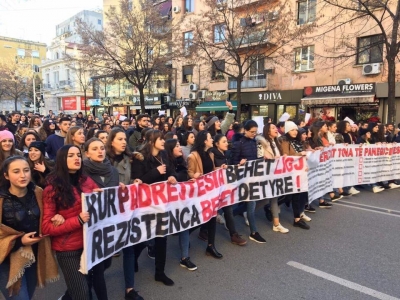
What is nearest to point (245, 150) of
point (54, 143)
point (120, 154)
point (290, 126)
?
point (290, 126)

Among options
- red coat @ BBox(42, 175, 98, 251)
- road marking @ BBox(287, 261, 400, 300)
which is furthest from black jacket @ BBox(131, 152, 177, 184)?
road marking @ BBox(287, 261, 400, 300)

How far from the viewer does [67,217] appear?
2.71 metres

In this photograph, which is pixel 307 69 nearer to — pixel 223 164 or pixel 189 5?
pixel 189 5

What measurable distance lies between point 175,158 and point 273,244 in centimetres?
196

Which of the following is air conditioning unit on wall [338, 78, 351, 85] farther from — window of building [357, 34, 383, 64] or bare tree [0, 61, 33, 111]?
bare tree [0, 61, 33, 111]

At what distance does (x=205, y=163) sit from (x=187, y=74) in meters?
26.4

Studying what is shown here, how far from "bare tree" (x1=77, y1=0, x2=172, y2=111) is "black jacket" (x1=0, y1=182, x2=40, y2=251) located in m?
17.3

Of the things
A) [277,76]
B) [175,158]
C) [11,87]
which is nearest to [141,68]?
[277,76]

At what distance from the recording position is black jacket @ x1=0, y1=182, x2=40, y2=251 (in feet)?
8.11

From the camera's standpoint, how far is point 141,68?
66.0 ft

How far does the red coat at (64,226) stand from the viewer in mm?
2590

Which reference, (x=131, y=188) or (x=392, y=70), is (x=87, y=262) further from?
(x=392, y=70)

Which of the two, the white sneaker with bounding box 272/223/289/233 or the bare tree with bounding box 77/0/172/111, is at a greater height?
the bare tree with bounding box 77/0/172/111

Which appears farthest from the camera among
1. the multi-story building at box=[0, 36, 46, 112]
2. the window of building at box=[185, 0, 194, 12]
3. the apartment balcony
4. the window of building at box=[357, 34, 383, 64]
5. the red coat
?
the multi-story building at box=[0, 36, 46, 112]
